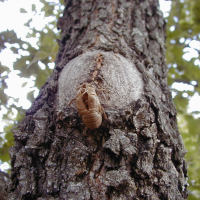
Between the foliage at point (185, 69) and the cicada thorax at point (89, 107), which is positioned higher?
the foliage at point (185, 69)

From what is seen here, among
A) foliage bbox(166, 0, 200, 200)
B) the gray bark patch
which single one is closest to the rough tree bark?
the gray bark patch

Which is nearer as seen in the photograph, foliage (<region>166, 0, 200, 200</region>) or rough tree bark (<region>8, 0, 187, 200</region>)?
rough tree bark (<region>8, 0, 187, 200</region>)

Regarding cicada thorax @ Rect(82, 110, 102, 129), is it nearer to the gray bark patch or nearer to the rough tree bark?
the rough tree bark

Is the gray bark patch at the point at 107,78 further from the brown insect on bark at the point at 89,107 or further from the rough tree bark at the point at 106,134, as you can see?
the brown insect on bark at the point at 89,107

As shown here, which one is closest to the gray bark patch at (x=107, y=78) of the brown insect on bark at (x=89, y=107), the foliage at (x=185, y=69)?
the brown insect on bark at (x=89, y=107)

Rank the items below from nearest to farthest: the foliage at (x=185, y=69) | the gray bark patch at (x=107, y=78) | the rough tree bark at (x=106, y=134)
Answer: the rough tree bark at (x=106, y=134) < the gray bark patch at (x=107, y=78) < the foliage at (x=185, y=69)

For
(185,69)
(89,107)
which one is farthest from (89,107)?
(185,69)

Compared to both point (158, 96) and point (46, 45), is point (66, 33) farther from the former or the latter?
point (158, 96)

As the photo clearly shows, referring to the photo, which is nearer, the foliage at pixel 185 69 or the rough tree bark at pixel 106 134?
the rough tree bark at pixel 106 134
